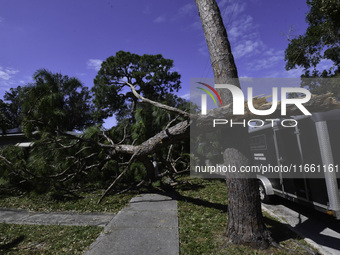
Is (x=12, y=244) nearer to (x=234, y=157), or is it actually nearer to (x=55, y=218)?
(x=55, y=218)

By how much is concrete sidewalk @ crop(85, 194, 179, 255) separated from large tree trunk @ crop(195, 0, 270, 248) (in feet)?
3.57

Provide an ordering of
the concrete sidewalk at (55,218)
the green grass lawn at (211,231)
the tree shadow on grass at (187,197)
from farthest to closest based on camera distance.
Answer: the tree shadow on grass at (187,197)
the concrete sidewalk at (55,218)
the green grass lawn at (211,231)

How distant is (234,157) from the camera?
10.7 ft

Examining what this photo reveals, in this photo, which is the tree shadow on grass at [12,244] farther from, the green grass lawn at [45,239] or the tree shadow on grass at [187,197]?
the tree shadow on grass at [187,197]

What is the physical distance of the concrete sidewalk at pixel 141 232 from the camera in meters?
3.01

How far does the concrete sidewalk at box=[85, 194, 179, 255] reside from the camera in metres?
3.01

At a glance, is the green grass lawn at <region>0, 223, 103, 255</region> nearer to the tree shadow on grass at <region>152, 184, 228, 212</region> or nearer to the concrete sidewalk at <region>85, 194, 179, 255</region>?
the concrete sidewalk at <region>85, 194, 179, 255</region>

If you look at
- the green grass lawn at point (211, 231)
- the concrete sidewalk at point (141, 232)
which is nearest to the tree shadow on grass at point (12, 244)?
the concrete sidewalk at point (141, 232)

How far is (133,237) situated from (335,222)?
418 centimetres

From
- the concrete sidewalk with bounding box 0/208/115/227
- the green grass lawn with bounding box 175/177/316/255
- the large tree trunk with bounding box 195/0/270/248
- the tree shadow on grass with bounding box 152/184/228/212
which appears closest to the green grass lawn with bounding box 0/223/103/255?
the concrete sidewalk with bounding box 0/208/115/227

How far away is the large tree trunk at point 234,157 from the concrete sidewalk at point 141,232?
1.09 metres

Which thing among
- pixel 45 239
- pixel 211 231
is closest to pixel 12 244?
pixel 45 239

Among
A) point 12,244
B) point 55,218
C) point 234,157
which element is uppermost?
point 234,157

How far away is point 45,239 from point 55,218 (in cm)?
118
